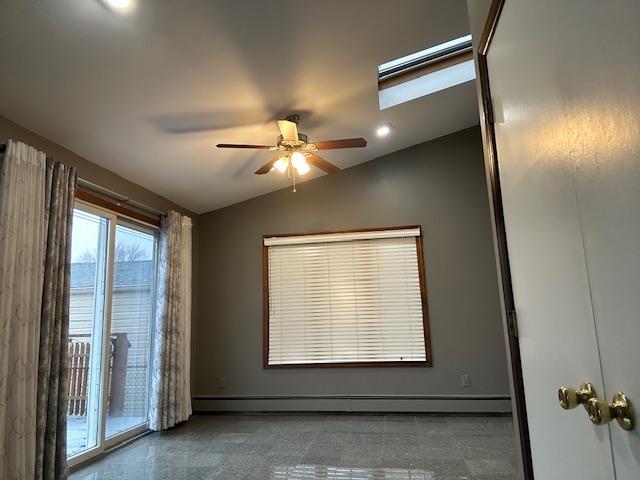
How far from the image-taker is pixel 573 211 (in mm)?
941

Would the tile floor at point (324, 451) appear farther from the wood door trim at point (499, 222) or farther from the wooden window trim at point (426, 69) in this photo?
the wooden window trim at point (426, 69)

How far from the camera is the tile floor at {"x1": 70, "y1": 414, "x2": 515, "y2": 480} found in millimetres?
3027

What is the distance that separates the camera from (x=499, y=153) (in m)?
1.49

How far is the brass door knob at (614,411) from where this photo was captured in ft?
2.52

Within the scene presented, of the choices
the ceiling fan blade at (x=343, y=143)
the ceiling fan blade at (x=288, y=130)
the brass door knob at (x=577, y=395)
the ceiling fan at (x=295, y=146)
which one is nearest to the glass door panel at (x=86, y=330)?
the ceiling fan at (x=295, y=146)

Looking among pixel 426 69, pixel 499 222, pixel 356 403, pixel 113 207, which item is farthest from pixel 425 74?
pixel 356 403

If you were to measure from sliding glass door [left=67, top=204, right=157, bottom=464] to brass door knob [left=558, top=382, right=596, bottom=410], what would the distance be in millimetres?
3368

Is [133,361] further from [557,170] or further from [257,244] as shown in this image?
[557,170]

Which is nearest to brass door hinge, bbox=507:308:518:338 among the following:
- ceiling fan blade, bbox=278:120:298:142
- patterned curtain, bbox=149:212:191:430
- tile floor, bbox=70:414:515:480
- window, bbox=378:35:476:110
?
tile floor, bbox=70:414:515:480

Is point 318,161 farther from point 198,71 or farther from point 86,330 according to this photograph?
point 86,330

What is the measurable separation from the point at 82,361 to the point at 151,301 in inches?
41.9

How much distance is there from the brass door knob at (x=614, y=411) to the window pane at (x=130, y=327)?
12.7 ft

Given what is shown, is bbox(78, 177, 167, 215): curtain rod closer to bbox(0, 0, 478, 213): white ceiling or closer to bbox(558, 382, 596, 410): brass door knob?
bbox(0, 0, 478, 213): white ceiling

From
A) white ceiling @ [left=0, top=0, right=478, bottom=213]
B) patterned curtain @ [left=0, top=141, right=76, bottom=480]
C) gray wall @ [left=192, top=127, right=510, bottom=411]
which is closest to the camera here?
white ceiling @ [left=0, top=0, right=478, bottom=213]
